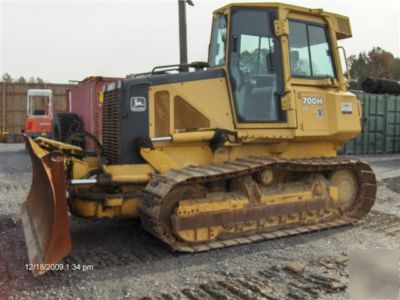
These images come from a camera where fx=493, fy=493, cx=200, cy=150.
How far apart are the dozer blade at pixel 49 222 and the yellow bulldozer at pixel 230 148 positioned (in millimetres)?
23

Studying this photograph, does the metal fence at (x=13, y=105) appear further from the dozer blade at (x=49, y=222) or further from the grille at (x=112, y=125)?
the dozer blade at (x=49, y=222)

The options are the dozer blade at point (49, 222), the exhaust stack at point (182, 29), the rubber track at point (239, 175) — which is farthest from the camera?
the exhaust stack at point (182, 29)

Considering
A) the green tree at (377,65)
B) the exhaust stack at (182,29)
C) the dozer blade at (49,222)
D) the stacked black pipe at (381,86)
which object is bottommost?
the dozer blade at (49,222)

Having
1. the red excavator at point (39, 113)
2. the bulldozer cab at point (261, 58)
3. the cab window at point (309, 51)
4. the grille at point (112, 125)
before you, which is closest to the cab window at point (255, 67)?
the bulldozer cab at point (261, 58)

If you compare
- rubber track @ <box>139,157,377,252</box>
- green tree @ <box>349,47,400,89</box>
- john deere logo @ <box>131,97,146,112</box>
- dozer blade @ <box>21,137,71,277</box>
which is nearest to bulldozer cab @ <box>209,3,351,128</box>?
rubber track @ <box>139,157,377,252</box>

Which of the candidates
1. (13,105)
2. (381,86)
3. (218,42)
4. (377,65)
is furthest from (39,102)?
(377,65)

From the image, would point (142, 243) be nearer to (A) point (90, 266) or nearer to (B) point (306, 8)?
(A) point (90, 266)

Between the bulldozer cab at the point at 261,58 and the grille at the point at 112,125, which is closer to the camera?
the grille at the point at 112,125

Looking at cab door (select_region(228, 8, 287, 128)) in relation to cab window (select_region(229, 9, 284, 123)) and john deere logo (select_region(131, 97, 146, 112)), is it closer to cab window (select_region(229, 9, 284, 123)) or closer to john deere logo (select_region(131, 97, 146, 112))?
cab window (select_region(229, 9, 284, 123))

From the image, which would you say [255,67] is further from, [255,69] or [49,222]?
[49,222]

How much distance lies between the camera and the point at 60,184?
192 inches

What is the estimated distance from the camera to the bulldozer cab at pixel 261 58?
6.09 metres

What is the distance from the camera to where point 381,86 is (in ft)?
57.9

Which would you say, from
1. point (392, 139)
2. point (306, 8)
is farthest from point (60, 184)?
point (392, 139)
